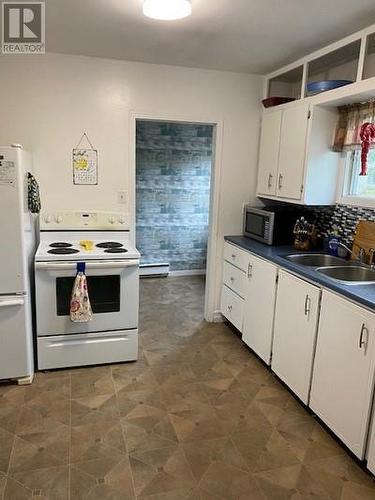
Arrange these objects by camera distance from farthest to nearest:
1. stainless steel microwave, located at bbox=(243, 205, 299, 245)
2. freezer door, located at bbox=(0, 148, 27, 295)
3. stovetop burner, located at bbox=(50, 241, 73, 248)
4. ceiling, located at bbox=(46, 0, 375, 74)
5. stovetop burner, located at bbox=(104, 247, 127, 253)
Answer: stainless steel microwave, located at bbox=(243, 205, 299, 245), stovetop burner, located at bbox=(50, 241, 73, 248), stovetop burner, located at bbox=(104, 247, 127, 253), freezer door, located at bbox=(0, 148, 27, 295), ceiling, located at bbox=(46, 0, 375, 74)

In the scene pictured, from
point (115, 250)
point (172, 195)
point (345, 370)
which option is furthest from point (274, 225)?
point (172, 195)

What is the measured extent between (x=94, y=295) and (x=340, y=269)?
69.8 inches

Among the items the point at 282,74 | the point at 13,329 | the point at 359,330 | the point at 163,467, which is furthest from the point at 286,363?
the point at 282,74

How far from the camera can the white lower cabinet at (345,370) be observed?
192 centimetres

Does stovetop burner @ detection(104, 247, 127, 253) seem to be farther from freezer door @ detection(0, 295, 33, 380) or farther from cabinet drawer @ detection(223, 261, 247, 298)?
cabinet drawer @ detection(223, 261, 247, 298)

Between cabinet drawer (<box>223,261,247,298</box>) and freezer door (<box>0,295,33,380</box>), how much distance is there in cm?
170

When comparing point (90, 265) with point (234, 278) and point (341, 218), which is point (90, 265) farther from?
point (341, 218)

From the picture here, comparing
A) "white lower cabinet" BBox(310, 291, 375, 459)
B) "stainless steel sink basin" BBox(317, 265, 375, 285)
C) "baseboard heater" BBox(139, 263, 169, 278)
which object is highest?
"stainless steel sink basin" BBox(317, 265, 375, 285)

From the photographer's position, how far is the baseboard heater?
520 centimetres

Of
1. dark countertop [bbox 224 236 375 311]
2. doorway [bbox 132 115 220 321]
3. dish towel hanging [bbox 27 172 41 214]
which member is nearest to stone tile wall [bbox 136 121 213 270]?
doorway [bbox 132 115 220 321]

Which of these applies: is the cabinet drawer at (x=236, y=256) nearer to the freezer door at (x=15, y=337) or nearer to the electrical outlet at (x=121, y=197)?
the electrical outlet at (x=121, y=197)

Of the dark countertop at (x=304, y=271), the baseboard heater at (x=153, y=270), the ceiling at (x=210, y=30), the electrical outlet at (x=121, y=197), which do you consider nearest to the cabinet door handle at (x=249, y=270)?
the dark countertop at (x=304, y=271)

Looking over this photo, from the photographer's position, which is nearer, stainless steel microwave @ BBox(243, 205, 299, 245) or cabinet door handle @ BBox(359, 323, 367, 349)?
cabinet door handle @ BBox(359, 323, 367, 349)

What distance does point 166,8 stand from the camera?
2.00 metres
